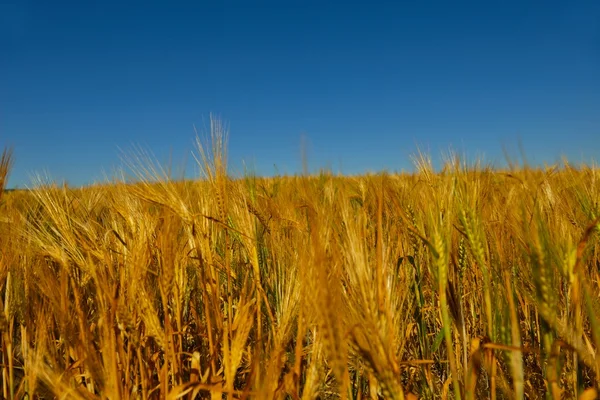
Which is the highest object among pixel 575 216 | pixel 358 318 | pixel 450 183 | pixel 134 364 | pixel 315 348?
pixel 450 183

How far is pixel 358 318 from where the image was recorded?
0.81 m

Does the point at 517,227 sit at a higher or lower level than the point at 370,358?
higher

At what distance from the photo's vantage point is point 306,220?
184 cm

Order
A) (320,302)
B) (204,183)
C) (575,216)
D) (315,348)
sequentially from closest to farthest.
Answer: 1. (320,302)
2. (315,348)
3. (204,183)
4. (575,216)

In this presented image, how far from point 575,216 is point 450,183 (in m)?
1.17

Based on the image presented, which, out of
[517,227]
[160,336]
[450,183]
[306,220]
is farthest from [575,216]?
[160,336]

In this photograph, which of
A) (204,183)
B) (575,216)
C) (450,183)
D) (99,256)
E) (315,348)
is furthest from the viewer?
(575,216)

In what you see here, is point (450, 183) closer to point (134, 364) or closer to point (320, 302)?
point (320, 302)

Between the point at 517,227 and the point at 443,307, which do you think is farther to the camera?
the point at 517,227

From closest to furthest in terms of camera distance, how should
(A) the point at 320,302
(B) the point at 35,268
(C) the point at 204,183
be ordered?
(A) the point at 320,302, (B) the point at 35,268, (C) the point at 204,183

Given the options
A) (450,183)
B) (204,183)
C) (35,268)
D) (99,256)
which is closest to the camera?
(450,183)

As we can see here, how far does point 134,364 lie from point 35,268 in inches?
21.2

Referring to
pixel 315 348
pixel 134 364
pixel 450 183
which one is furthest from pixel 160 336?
pixel 450 183

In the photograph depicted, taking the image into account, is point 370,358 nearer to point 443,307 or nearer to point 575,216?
point 443,307
